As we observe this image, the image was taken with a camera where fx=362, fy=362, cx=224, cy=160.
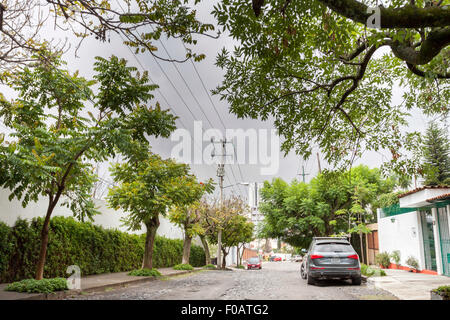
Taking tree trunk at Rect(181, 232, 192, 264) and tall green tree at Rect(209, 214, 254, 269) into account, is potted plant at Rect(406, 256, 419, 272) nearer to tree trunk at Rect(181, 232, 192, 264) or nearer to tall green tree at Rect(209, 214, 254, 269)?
tree trunk at Rect(181, 232, 192, 264)

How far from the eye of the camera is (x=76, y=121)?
11328mm

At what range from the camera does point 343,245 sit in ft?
42.3

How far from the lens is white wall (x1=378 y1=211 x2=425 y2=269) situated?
59.7ft

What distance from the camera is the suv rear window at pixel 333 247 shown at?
12.7 m

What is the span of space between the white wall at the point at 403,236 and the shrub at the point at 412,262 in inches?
7.3

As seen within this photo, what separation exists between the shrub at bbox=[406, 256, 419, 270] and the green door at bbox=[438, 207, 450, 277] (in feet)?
8.21

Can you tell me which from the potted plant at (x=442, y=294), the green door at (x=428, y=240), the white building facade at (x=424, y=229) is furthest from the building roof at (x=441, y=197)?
the potted plant at (x=442, y=294)

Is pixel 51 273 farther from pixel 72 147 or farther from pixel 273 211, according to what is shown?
pixel 273 211

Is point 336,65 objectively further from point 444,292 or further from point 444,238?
point 444,238

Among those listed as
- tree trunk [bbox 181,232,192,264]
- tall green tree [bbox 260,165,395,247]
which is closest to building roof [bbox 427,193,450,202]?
tall green tree [bbox 260,165,395,247]

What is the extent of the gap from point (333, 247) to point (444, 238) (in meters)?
6.30

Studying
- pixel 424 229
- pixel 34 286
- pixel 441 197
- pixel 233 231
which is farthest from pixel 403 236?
pixel 34 286

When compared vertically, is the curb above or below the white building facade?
below
